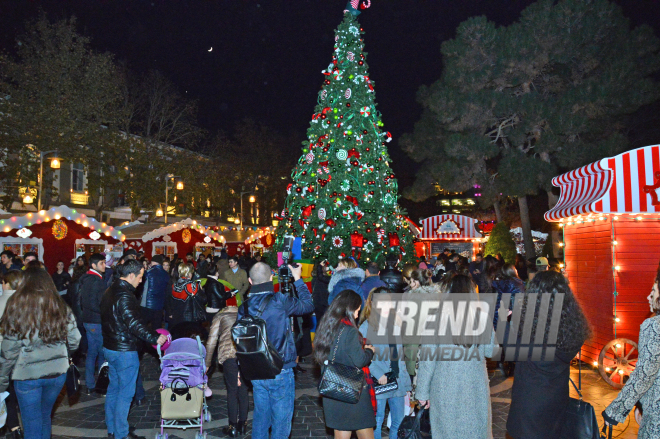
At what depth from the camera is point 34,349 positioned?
4.35m

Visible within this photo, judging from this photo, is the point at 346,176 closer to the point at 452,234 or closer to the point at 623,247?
the point at 623,247

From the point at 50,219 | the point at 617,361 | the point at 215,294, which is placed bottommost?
the point at 617,361

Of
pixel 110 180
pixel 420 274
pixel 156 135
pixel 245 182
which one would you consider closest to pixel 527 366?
pixel 420 274

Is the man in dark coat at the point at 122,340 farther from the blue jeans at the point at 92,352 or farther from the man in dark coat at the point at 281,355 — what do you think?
the blue jeans at the point at 92,352

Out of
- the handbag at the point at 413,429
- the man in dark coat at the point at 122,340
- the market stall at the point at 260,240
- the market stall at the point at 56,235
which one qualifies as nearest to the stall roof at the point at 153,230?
the market stall at the point at 56,235

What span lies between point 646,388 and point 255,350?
8.92ft

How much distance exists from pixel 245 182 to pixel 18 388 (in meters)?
35.5

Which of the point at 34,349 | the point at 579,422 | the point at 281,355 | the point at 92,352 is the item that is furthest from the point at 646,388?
the point at 92,352

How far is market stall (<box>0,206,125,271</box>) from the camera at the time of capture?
640 inches

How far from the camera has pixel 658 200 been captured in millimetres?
7480

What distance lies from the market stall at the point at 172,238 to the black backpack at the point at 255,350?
17.2 metres

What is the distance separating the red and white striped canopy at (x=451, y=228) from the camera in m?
25.5

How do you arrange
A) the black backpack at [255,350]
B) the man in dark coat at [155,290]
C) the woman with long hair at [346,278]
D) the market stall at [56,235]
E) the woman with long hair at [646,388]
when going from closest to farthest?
the woman with long hair at [646,388] → the black backpack at [255,350] → the woman with long hair at [346,278] → the man in dark coat at [155,290] → the market stall at [56,235]

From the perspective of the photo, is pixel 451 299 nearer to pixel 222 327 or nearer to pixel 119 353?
pixel 222 327
